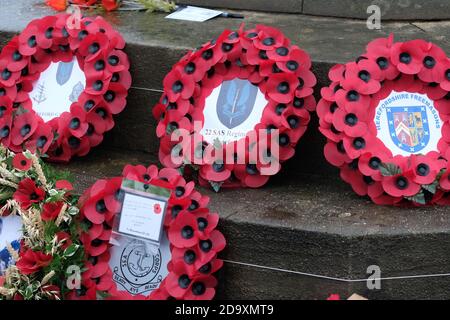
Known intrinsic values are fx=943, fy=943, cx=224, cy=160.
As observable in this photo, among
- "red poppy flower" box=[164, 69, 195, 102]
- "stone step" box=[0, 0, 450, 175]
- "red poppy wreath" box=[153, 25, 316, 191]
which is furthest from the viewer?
"stone step" box=[0, 0, 450, 175]

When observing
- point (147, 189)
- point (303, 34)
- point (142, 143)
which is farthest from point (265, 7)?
point (147, 189)

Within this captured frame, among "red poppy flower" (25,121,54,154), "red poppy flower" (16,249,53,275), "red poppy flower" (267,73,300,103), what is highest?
"red poppy flower" (267,73,300,103)

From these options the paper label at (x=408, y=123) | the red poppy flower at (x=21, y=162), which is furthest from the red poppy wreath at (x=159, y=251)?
the paper label at (x=408, y=123)

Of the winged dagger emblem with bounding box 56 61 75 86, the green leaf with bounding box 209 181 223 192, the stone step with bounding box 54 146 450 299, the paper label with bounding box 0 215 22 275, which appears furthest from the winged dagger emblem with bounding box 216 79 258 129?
the paper label with bounding box 0 215 22 275

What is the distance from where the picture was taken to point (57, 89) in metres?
4.11

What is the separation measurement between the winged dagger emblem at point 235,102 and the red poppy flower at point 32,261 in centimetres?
90

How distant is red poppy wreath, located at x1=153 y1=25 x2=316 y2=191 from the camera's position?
12.0 feet

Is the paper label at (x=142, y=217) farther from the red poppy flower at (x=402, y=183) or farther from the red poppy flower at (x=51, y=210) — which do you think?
the red poppy flower at (x=402, y=183)

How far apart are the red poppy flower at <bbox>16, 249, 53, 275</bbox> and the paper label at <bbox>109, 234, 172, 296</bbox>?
298 mm

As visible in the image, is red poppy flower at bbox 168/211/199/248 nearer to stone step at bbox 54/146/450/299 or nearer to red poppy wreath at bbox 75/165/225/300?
red poppy wreath at bbox 75/165/225/300

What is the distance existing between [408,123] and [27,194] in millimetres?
1458

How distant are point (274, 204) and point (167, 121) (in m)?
0.57

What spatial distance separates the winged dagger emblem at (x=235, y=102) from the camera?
3.74 meters

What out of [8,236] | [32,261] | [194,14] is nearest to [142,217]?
[32,261]
